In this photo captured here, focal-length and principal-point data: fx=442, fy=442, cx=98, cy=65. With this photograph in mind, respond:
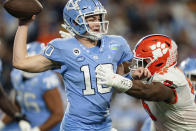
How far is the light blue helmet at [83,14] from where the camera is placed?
368 cm

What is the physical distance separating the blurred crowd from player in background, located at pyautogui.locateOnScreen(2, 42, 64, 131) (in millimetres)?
3865

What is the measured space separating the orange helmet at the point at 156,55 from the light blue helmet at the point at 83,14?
17.9 inches

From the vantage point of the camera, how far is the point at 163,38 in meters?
4.07

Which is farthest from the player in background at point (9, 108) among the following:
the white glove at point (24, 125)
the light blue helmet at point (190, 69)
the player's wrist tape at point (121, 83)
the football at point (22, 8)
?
the player's wrist tape at point (121, 83)

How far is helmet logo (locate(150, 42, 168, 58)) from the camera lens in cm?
396

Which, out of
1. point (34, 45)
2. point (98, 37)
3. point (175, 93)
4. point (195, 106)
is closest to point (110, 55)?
point (98, 37)

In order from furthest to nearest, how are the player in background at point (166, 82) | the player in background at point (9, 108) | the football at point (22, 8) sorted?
the player in background at point (9, 108), the player in background at point (166, 82), the football at point (22, 8)

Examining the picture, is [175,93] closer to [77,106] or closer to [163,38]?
[163,38]

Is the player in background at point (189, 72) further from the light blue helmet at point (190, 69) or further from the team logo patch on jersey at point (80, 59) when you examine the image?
the team logo patch on jersey at point (80, 59)

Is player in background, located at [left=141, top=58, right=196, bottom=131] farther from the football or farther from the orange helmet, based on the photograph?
the football

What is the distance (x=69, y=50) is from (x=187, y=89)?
1.13m

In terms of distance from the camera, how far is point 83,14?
3678 mm

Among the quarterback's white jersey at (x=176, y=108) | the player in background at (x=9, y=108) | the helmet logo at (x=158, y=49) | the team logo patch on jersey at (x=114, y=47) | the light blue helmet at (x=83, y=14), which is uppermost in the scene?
the light blue helmet at (x=83, y=14)

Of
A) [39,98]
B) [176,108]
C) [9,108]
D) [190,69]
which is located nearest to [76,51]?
[176,108]
